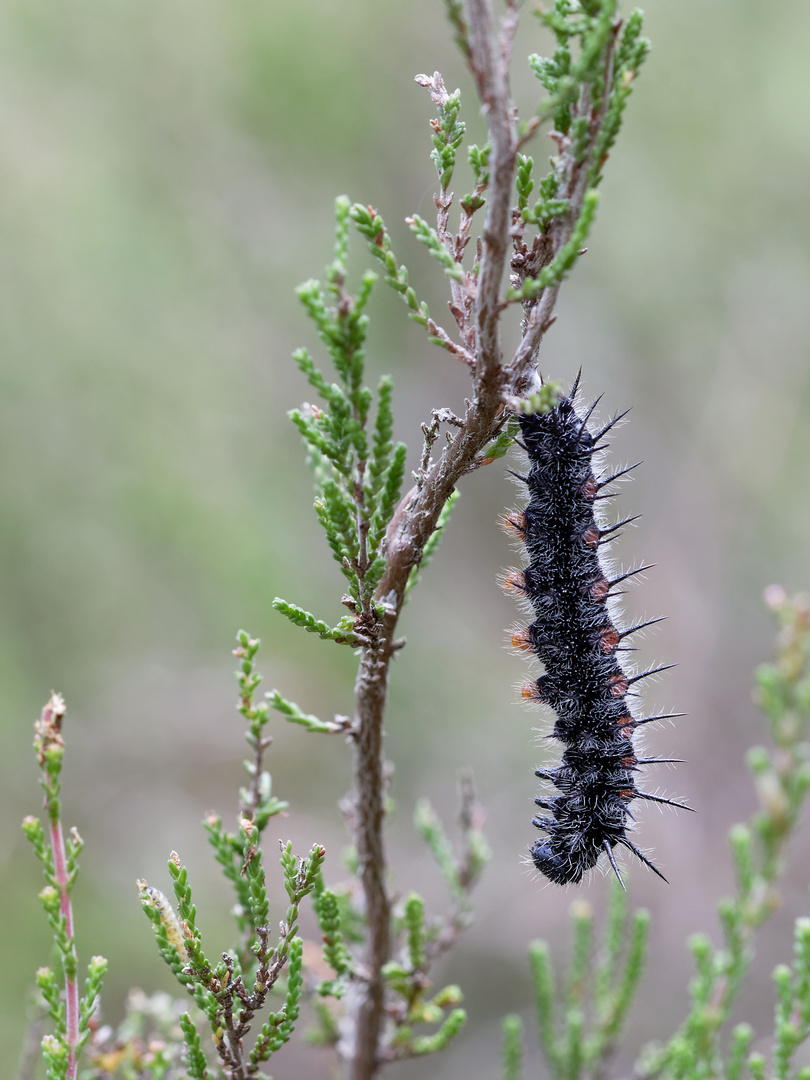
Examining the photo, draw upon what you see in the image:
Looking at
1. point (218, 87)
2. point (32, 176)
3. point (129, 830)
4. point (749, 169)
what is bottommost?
point (129, 830)

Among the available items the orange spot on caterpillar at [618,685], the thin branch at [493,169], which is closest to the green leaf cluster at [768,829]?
the orange spot on caterpillar at [618,685]

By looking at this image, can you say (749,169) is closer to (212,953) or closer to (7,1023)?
(212,953)

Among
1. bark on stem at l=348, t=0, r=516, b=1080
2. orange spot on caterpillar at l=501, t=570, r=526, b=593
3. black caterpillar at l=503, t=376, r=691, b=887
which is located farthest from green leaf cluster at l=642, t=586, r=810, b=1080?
orange spot on caterpillar at l=501, t=570, r=526, b=593

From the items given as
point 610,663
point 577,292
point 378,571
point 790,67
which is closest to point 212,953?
point 610,663

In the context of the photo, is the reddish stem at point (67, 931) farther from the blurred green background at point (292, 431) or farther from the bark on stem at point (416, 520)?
the blurred green background at point (292, 431)

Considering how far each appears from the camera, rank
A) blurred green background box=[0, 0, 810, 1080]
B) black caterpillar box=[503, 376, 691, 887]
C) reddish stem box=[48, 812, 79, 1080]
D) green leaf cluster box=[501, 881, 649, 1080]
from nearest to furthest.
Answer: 1. reddish stem box=[48, 812, 79, 1080]
2. black caterpillar box=[503, 376, 691, 887]
3. green leaf cluster box=[501, 881, 649, 1080]
4. blurred green background box=[0, 0, 810, 1080]

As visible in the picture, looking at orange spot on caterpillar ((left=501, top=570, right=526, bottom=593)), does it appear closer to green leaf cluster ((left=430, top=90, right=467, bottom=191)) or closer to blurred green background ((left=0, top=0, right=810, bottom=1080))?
green leaf cluster ((left=430, top=90, right=467, bottom=191))

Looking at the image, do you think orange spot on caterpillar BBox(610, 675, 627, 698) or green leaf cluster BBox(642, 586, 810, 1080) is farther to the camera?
green leaf cluster BBox(642, 586, 810, 1080)

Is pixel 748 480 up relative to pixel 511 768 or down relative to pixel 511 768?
up
